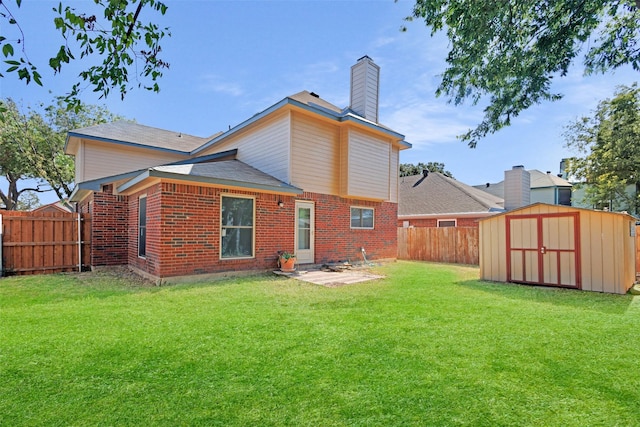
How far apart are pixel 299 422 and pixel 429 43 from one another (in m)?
7.09

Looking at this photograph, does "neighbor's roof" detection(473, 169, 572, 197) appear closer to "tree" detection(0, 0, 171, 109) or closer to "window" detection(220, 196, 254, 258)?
"window" detection(220, 196, 254, 258)

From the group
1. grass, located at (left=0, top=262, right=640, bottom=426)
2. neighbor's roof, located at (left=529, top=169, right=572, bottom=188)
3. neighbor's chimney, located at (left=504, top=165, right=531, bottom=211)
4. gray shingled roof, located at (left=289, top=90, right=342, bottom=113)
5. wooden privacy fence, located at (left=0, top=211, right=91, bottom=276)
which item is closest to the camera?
grass, located at (left=0, top=262, right=640, bottom=426)

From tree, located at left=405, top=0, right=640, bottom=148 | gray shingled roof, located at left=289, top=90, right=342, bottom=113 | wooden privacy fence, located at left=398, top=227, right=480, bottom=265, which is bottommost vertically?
wooden privacy fence, located at left=398, top=227, right=480, bottom=265

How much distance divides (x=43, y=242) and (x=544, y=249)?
13.3 m

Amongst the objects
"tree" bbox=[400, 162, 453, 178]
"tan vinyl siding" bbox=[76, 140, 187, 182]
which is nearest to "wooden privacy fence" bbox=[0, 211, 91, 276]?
"tan vinyl siding" bbox=[76, 140, 187, 182]

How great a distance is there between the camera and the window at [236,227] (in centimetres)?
849

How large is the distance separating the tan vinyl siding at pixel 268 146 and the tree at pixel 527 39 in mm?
5345

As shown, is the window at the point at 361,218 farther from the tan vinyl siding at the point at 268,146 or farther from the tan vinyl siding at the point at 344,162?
the tan vinyl siding at the point at 268,146

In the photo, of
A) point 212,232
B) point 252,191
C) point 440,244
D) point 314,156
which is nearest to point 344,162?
point 314,156

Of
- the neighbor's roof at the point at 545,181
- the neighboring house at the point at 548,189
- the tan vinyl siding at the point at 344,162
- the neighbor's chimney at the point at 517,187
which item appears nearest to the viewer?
the tan vinyl siding at the point at 344,162

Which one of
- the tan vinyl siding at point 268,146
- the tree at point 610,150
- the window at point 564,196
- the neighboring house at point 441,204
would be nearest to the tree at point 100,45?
the tan vinyl siding at point 268,146

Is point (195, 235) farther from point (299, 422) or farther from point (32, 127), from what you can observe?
point (32, 127)

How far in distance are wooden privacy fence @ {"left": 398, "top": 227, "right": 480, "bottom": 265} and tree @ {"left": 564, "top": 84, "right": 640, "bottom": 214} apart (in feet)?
42.5

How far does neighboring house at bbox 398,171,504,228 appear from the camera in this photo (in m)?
17.0
